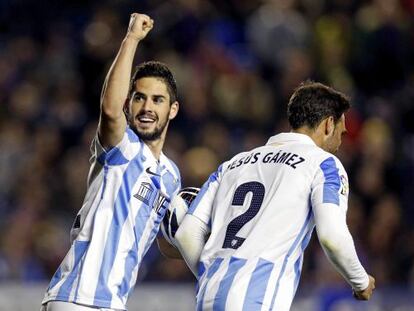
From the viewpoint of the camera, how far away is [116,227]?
6.24 meters

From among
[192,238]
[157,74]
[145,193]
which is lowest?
[192,238]

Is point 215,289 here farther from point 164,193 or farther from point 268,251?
point 164,193

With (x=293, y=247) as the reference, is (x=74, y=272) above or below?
below

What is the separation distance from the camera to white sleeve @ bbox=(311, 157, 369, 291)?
225 inches

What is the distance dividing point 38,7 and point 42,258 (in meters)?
4.45

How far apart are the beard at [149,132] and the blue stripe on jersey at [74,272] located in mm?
730

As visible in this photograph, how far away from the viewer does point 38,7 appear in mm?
14461

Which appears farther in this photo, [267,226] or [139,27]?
[139,27]

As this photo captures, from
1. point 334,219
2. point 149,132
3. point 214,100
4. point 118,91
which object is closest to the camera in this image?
point 334,219

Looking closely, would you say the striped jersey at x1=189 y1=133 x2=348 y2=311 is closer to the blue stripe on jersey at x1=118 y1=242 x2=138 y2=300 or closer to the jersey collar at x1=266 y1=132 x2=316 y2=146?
the jersey collar at x1=266 y1=132 x2=316 y2=146

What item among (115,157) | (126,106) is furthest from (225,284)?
(126,106)

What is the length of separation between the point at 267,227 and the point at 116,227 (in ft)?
2.96

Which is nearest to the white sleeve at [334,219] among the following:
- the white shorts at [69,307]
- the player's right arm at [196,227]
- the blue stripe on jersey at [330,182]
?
the blue stripe on jersey at [330,182]

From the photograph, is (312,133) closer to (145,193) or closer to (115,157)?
Result: (145,193)
